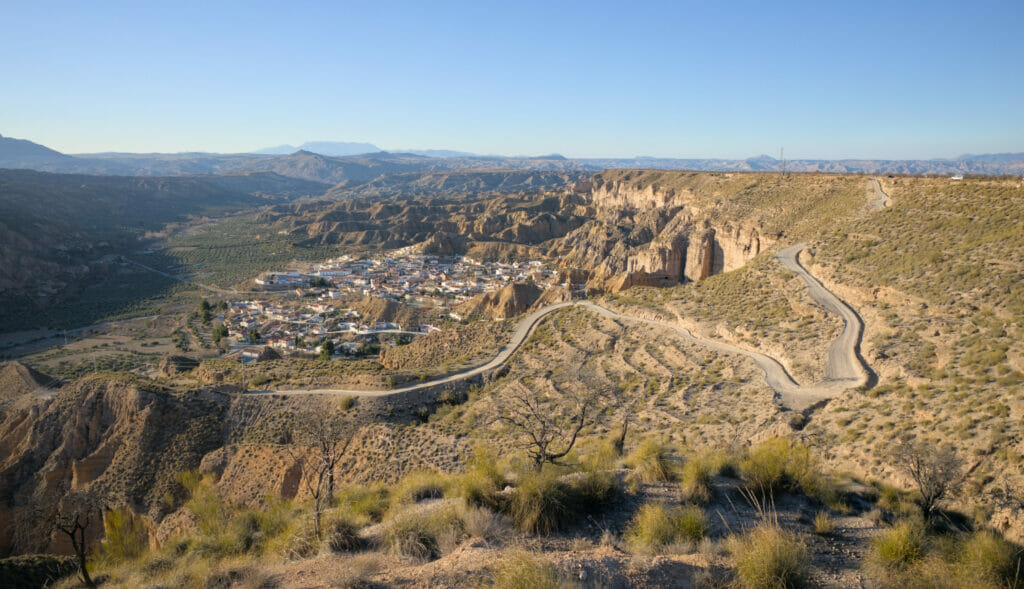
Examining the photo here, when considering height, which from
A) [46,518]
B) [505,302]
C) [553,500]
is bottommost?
[46,518]

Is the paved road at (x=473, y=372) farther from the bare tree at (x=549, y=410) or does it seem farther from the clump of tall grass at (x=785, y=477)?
the clump of tall grass at (x=785, y=477)

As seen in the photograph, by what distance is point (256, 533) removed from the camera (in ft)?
31.1

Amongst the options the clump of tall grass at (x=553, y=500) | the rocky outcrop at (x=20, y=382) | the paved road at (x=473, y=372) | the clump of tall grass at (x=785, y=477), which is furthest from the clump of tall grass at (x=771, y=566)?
the rocky outcrop at (x=20, y=382)

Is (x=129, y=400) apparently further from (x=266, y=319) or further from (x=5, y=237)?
(x=5, y=237)

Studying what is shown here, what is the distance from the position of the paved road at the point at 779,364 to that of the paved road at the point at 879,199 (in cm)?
585

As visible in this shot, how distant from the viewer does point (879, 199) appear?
3228 cm

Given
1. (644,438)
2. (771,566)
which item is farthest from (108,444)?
(771,566)

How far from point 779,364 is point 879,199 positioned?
21.5m

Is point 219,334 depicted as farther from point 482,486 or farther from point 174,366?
point 482,486

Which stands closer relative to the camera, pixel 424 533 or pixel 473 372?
pixel 424 533

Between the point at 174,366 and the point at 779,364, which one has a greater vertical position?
the point at 779,364

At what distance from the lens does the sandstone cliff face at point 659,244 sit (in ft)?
141

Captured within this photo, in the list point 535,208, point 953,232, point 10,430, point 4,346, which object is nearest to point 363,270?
point 4,346

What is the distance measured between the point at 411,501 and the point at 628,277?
37.1 meters
